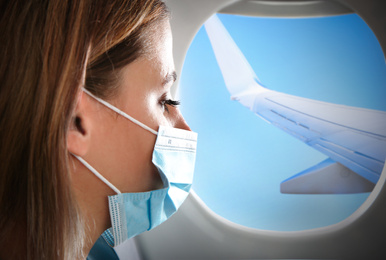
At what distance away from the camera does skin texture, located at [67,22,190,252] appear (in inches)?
27.8

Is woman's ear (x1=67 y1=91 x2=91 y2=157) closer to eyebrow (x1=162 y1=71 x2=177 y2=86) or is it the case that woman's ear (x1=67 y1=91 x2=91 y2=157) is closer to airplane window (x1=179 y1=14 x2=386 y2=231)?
eyebrow (x1=162 y1=71 x2=177 y2=86)

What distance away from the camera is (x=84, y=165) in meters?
0.72

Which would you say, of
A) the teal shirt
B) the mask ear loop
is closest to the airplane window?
the teal shirt

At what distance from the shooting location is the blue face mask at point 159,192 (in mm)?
774

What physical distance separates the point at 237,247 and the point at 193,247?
0.66 feet

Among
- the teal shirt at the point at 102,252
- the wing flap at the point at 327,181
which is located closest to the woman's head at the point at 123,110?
the teal shirt at the point at 102,252

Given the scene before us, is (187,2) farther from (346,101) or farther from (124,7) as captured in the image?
(346,101)

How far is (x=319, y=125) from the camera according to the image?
4.50 ft

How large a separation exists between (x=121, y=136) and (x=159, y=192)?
0.19m

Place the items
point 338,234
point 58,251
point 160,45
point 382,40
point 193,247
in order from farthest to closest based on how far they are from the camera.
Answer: point 193,247 → point 338,234 → point 382,40 → point 160,45 → point 58,251

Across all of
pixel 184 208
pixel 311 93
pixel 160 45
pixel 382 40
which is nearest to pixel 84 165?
pixel 160 45

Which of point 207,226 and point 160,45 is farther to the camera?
point 207,226

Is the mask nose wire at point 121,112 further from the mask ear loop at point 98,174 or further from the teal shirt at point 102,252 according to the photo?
the teal shirt at point 102,252

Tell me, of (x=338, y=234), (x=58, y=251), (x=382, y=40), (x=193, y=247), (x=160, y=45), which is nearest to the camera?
(x=58, y=251)
